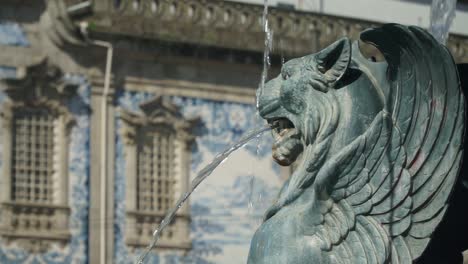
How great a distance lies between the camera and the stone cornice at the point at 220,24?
31828mm

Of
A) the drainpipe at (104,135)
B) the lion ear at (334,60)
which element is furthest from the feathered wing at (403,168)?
the drainpipe at (104,135)

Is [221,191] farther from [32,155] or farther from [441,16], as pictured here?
[441,16]

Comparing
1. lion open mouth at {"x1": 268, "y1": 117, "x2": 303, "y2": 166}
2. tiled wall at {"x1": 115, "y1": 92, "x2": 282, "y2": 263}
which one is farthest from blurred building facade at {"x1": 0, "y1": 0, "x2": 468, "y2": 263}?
lion open mouth at {"x1": 268, "y1": 117, "x2": 303, "y2": 166}

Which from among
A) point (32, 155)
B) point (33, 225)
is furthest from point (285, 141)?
point (32, 155)

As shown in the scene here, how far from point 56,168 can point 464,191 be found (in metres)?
25.2

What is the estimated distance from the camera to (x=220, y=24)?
32750mm

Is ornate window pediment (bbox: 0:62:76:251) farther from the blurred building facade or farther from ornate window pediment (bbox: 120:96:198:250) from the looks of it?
ornate window pediment (bbox: 120:96:198:250)

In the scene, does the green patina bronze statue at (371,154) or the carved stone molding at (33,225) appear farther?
the carved stone molding at (33,225)

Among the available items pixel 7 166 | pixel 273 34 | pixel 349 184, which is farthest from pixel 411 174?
pixel 273 34

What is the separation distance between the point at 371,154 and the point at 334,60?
30cm

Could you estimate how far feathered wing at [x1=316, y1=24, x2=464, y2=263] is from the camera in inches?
235

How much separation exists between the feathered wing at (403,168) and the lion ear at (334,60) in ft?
0.36

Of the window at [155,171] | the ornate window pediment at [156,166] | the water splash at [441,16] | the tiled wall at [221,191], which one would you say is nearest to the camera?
the water splash at [441,16]

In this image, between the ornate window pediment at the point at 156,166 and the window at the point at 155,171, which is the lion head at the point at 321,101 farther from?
the window at the point at 155,171
